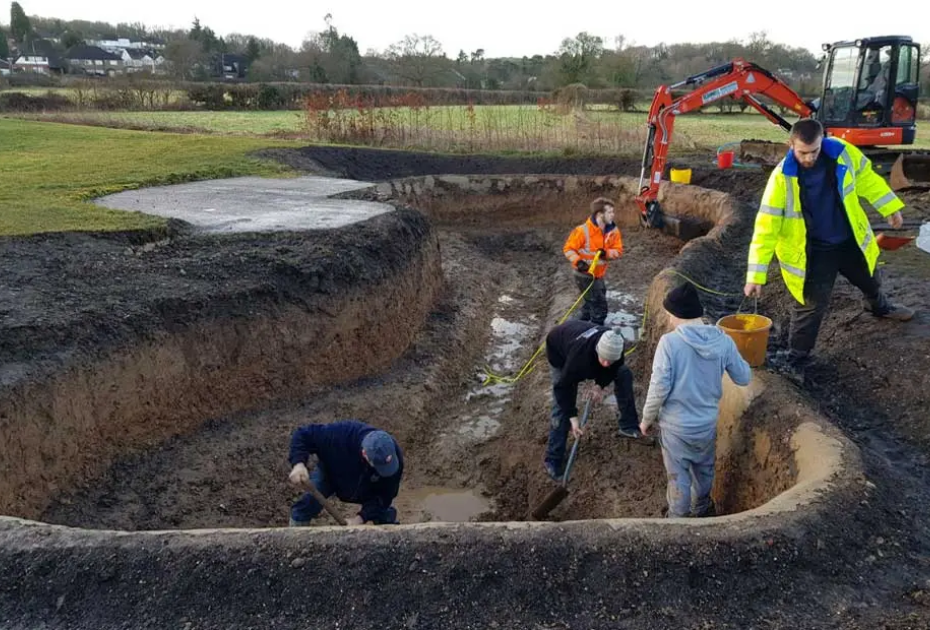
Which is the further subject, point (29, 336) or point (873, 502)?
point (29, 336)

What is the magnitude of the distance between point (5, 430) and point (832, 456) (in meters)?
5.92

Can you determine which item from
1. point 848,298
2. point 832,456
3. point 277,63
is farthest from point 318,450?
point 277,63

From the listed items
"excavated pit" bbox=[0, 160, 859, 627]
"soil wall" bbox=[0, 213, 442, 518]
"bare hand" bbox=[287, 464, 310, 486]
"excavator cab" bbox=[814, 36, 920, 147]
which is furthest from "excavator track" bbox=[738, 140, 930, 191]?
"bare hand" bbox=[287, 464, 310, 486]

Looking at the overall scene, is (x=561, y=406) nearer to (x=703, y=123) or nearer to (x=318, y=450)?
(x=318, y=450)

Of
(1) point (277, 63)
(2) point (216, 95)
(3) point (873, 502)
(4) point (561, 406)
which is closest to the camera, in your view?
(3) point (873, 502)

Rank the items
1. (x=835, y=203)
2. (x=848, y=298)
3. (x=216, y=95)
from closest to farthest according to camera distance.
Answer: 1. (x=835, y=203)
2. (x=848, y=298)
3. (x=216, y=95)

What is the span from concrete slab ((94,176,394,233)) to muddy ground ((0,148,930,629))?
1269mm

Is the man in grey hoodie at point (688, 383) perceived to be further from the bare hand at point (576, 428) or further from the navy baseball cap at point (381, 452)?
the navy baseball cap at point (381, 452)

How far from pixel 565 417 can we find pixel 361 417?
257cm

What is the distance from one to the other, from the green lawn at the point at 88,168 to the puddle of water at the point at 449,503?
18.3 feet

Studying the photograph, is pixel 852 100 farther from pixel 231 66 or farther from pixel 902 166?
pixel 231 66

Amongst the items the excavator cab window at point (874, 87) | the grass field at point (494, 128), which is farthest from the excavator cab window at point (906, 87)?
the grass field at point (494, 128)

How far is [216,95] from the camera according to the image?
39.9m

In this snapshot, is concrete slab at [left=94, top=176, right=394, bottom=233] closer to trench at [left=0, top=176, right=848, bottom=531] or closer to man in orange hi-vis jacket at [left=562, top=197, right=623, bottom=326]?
trench at [left=0, top=176, right=848, bottom=531]
